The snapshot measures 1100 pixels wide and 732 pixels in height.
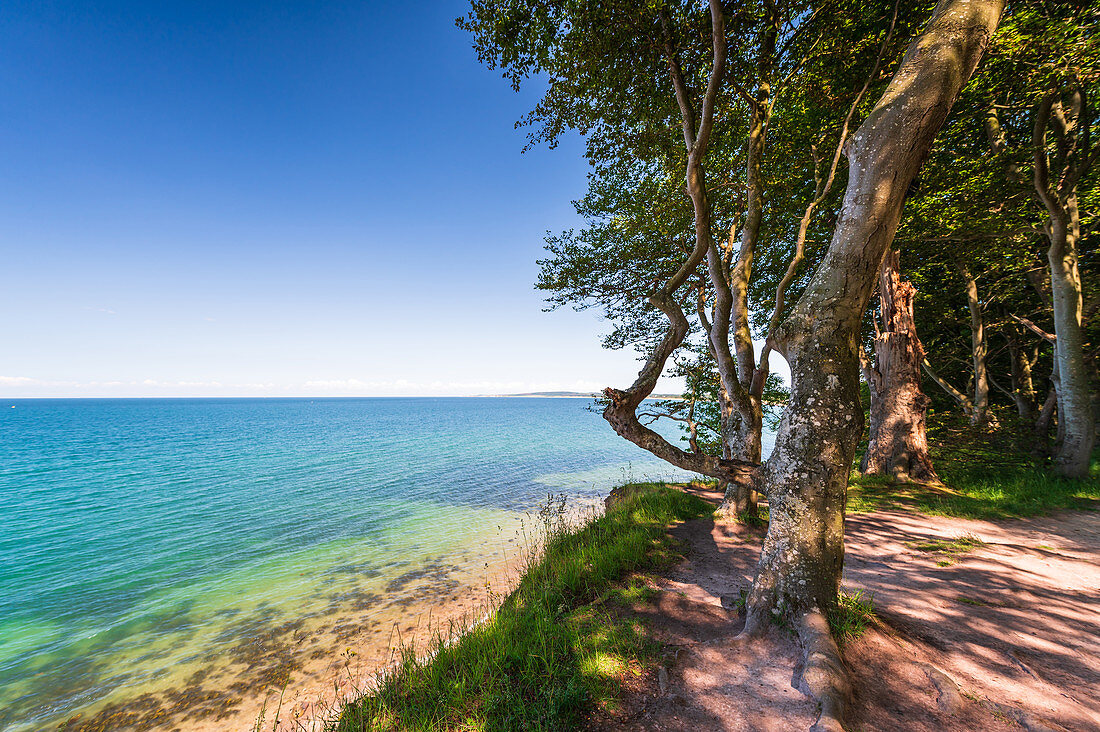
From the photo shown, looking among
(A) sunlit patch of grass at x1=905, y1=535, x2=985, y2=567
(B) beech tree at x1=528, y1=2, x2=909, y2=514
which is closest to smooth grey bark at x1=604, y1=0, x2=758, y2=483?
(B) beech tree at x1=528, y1=2, x2=909, y2=514

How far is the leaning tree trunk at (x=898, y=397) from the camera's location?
11438 millimetres

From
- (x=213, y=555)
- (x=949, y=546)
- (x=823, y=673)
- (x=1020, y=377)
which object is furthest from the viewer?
(x=1020, y=377)

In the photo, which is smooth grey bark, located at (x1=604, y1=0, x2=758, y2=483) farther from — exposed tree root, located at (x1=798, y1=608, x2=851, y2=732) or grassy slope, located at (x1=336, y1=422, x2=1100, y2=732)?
grassy slope, located at (x1=336, y1=422, x2=1100, y2=732)

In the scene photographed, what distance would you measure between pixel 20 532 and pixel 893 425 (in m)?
32.6

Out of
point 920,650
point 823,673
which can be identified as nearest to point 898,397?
point 920,650

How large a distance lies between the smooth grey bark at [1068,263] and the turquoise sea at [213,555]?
622 inches

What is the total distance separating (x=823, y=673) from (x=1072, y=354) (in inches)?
517

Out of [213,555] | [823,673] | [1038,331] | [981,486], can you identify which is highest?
[1038,331]

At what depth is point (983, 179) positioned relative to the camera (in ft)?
31.4

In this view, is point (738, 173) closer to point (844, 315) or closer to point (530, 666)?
point (844, 315)

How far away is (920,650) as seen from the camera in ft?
12.1

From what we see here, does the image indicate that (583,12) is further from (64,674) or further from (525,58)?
(64,674)

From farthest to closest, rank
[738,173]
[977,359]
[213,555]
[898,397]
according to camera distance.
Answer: [977,359] < [213,555] < [898,397] < [738,173]

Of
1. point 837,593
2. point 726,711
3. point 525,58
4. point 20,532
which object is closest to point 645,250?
point 525,58
